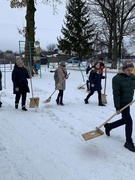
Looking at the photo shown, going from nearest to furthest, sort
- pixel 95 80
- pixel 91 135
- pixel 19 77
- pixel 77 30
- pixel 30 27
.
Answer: pixel 91 135 < pixel 19 77 < pixel 95 80 < pixel 30 27 < pixel 77 30

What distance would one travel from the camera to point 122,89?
16.9 feet

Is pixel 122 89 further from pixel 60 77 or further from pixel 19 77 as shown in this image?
pixel 60 77

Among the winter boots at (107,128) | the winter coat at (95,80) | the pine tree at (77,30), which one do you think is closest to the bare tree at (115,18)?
the pine tree at (77,30)

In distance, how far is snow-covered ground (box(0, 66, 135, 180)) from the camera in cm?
415

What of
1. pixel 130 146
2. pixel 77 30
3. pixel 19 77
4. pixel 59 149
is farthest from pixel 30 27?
pixel 77 30

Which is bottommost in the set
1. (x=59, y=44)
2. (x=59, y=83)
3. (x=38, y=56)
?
(x=59, y=83)

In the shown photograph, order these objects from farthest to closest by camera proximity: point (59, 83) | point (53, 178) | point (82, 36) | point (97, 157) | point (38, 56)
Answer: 1. point (82, 36)
2. point (38, 56)
3. point (59, 83)
4. point (97, 157)
5. point (53, 178)

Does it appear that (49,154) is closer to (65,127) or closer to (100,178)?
(100,178)

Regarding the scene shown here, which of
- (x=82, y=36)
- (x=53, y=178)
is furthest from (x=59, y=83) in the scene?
(x=82, y=36)

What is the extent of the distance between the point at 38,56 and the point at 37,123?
1246cm

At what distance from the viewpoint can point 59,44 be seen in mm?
39406

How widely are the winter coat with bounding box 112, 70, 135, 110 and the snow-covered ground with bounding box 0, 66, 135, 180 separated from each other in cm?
93

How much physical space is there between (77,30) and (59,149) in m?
34.7

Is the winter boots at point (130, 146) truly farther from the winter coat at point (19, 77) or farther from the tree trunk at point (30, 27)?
the tree trunk at point (30, 27)
